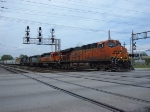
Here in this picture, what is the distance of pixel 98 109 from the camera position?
5.77 m

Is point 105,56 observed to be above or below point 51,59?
above

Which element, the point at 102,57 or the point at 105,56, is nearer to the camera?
the point at 105,56

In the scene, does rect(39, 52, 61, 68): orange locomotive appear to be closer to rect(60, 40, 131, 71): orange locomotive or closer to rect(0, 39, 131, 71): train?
rect(0, 39, 131, 71): train

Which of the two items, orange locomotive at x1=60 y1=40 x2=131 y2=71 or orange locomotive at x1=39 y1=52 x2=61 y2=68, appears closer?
orange locomotive at x1=60 y1=40 x2=131 y2=71

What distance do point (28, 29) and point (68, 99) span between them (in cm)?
3036

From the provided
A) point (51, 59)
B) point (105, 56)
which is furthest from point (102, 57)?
point (51, 59)

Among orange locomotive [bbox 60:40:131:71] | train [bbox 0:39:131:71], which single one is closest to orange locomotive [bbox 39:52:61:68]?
train [bbox 0:39:131:71]

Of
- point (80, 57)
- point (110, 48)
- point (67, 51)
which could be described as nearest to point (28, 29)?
point (67, 51)

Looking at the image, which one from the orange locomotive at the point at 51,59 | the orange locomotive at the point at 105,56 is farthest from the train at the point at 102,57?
the orange locomotive at the point at 51,59

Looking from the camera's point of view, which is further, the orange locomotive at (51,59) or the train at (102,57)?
the orange locomotive at (51,59)

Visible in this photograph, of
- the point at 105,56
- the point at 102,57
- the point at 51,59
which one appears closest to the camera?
the point at 105,56

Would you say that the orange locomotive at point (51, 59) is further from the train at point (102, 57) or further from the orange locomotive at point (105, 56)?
the orange locomotive at point (105, 56)

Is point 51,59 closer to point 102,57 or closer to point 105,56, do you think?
point 102,57

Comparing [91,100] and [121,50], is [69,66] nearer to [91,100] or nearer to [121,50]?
[121,50]
